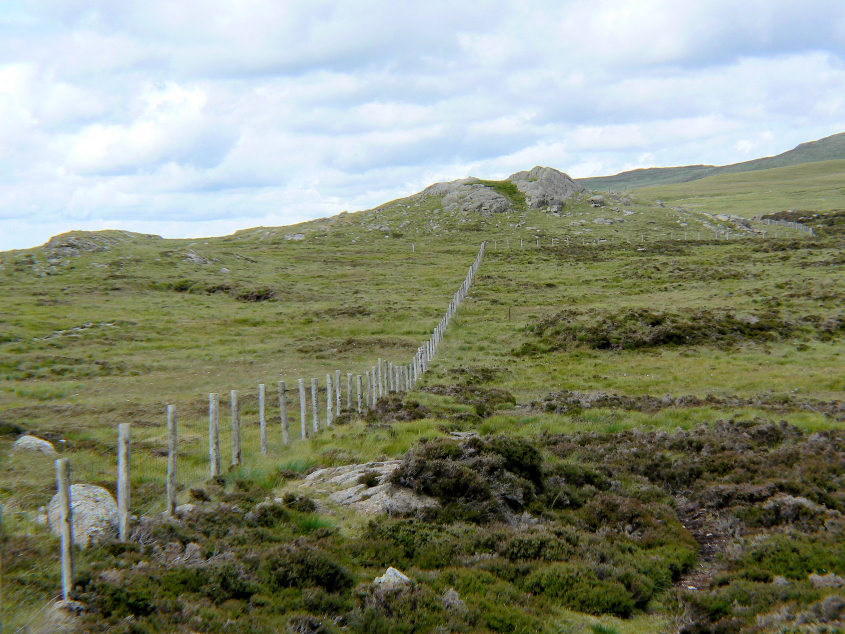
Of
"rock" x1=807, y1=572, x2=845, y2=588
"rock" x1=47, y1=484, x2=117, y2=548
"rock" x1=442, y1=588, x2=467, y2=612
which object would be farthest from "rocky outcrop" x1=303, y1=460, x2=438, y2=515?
"rock" x1=807, y1=572, x2=845, y2=588

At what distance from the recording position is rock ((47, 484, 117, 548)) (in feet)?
26.6

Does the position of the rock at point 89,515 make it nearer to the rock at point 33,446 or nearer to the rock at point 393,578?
the rock at point 393,578

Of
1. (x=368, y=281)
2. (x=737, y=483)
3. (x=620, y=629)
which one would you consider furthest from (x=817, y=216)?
(x=620, y=629)

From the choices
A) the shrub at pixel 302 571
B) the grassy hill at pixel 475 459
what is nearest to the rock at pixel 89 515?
the grassy hill at pixel 475 459

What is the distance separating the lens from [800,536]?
31.0 feet

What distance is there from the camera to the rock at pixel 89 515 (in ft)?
26.6

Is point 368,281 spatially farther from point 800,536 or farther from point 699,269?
point 800,536

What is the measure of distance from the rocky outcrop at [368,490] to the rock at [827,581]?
5435mm

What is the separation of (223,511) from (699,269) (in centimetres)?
5545

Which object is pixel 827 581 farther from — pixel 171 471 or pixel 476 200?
pixel 476 200

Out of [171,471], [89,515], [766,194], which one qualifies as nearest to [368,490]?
[171,471]

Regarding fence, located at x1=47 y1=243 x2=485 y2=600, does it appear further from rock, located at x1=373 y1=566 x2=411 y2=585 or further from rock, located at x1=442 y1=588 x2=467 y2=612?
rock, located at x1=442 y1=588 x2=467 y2=612

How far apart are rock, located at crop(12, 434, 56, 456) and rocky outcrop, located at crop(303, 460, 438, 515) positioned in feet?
19.2

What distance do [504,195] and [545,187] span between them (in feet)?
27.0
